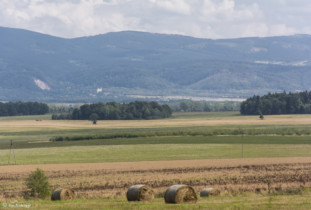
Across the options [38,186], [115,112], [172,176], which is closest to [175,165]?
[172,176]

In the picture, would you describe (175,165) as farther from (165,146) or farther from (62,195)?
(62,195)

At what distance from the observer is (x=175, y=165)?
6009 centimetres

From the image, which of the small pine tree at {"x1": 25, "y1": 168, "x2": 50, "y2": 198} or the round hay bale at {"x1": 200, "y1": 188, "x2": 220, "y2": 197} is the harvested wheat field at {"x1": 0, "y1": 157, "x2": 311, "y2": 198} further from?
the small pine tree at {"x1": 25, "y1": 168, "x2": 50, "y2": 198}

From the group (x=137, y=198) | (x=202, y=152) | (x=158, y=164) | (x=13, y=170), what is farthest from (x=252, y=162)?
(x=137, y=198)

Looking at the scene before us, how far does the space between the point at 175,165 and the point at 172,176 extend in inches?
389

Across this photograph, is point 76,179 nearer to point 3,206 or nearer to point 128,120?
point 3,206

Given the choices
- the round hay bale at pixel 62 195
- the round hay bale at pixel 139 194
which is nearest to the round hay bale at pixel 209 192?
the round hay bale at pixel 139 194

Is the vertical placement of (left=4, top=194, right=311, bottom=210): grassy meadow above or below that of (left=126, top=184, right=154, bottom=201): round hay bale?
below

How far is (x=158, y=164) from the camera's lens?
61625mm

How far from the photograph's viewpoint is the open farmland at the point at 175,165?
125 feet

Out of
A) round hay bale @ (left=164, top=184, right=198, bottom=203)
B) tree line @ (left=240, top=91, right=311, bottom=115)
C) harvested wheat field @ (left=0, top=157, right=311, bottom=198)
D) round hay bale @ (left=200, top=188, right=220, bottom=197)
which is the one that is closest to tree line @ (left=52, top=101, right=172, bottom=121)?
tree line @ (left=240, top=91, right=311, bottom=115)

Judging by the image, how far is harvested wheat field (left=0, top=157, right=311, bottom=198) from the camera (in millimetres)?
42128

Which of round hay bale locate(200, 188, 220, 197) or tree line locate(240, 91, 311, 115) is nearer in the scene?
round hay bale locate(200, 188, 220, 197)

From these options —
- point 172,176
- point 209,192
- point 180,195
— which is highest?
point 180,195
